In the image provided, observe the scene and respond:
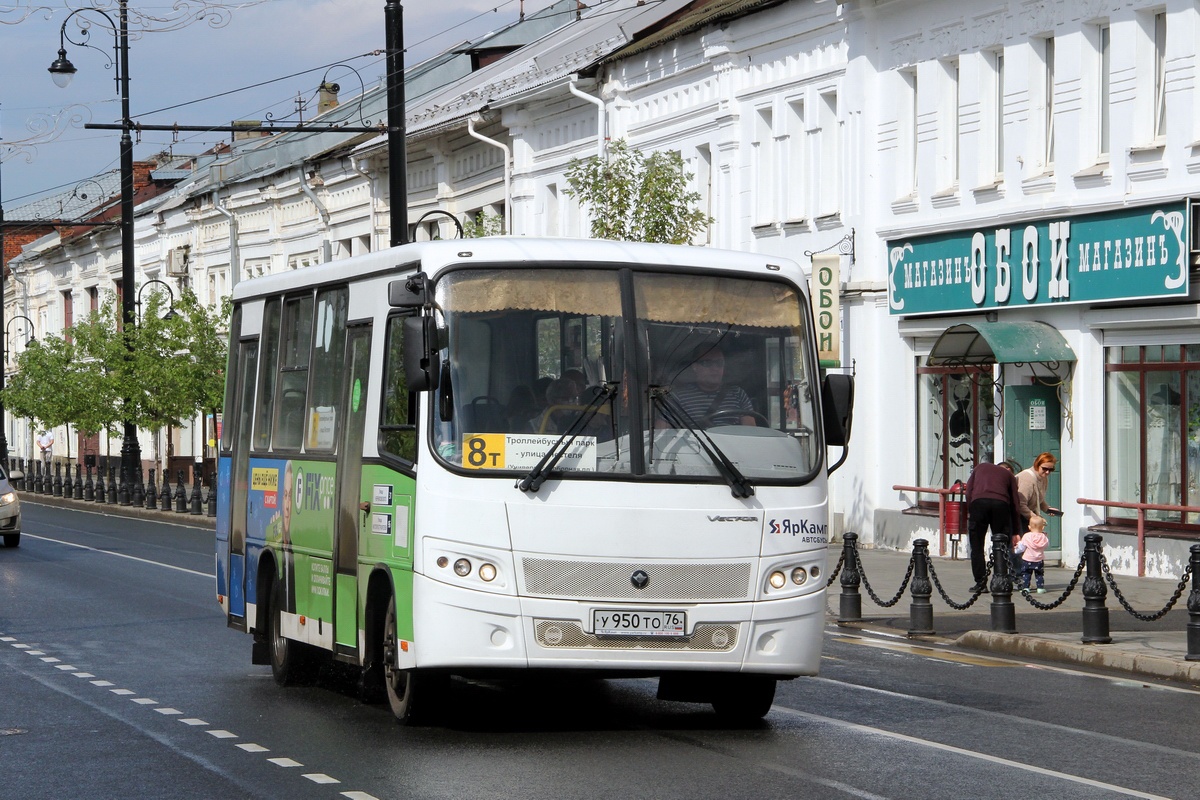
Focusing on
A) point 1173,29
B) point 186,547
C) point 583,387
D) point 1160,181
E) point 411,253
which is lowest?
point 186,547

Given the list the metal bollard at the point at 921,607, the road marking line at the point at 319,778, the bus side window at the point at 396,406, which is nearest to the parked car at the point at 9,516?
the metal bollard at the point at 921,607

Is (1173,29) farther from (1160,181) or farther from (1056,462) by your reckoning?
(1056,462)

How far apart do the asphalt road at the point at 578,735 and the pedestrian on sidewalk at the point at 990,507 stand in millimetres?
5414

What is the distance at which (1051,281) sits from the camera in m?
27.4

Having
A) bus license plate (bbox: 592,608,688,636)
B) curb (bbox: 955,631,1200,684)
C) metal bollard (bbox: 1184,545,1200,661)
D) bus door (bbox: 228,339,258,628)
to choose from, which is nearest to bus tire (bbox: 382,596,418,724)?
bus license plate (bbox: 592,608,688,636)

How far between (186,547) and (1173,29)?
18023mm

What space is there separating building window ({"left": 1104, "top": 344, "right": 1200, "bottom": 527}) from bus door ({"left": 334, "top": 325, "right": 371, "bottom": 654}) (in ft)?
48.1

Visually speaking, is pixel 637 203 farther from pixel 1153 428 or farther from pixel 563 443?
pixel 563 443

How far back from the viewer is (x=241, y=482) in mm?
15320

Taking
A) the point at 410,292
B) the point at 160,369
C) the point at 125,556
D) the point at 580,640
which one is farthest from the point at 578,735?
the point at 160,369

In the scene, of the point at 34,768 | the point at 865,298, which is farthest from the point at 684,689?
the point at 865,298

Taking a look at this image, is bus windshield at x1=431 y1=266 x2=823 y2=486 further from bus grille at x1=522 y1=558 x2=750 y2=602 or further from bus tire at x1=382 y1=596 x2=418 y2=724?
bus tire at x1=382 y1=596 x2=418 y2=724

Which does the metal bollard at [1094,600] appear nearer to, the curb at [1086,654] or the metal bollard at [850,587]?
the curb at [1086,654]

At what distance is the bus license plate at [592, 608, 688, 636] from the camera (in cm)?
1122
